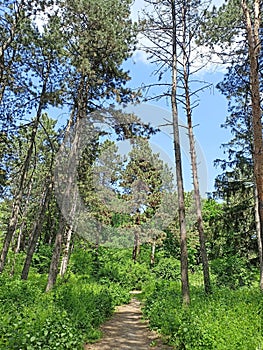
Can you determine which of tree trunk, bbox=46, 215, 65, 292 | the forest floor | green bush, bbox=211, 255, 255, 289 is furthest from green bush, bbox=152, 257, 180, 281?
tree trunk, bbox=46, 215, 65, 292

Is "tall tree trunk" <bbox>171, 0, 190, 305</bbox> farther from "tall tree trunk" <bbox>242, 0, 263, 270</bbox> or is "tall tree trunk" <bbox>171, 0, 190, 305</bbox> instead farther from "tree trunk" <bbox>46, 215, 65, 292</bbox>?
"tree trunk" <bbox>46, 215, 65, 292</bbox>

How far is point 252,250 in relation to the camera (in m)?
14.8

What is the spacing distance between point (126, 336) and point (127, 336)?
27 mm

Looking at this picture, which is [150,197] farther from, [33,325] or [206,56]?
[33,325]

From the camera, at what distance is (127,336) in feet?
26.6

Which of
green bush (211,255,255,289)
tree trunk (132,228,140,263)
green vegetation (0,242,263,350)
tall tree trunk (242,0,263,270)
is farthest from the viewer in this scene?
tree trunk (132,228,140,263)

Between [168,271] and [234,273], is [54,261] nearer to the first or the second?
[234,273]

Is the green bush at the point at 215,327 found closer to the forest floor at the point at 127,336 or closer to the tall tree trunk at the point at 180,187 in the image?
the forest floor at the point at 127,336

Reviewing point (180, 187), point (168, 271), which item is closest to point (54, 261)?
point (180, 187)

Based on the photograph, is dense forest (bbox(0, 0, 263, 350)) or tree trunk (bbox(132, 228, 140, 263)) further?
tree trunk (bbox(132, 228, 140, 263))

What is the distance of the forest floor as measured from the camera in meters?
6.91

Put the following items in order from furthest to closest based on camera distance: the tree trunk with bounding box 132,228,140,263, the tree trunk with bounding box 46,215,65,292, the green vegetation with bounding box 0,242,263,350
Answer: the tree trunk with bounding box 132,228,140,263, the tree trunk with bounding box 46,215,65,292, the green vegetation with bounding box 0,242,263,350

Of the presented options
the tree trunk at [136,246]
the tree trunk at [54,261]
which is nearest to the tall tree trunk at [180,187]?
the tree trunk at [54,261]

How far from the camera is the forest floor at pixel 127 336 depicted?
6914mm
